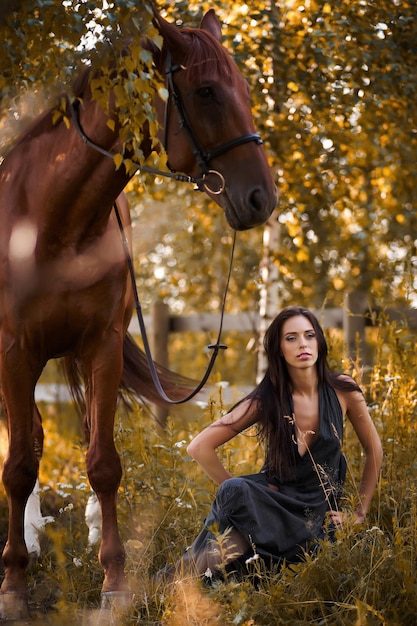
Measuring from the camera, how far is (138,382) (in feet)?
15.0

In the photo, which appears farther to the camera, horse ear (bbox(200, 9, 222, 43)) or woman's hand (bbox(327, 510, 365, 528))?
horse ear (bbox(200, 9, 222, 43))

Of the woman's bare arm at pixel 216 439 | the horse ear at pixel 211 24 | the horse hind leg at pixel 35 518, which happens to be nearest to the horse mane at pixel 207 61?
the horse ear at pixel 211 24

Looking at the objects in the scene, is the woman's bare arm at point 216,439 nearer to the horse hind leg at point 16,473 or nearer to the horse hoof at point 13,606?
the horse hind leg at point 16,473

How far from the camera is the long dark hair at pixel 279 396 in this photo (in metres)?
3.28

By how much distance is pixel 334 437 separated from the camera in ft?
10.9

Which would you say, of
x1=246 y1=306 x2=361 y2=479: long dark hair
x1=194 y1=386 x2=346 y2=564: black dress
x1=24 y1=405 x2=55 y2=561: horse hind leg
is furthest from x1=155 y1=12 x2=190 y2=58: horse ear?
x1=24 y1=405 x2=55 y2=561: horse hind leg

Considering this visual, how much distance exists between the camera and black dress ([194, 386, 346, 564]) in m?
3.11

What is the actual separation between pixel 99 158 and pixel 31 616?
1.80 m

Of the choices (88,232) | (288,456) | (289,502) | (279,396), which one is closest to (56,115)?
(88,232)

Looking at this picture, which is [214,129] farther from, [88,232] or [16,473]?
[16,473]

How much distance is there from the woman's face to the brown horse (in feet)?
1.91

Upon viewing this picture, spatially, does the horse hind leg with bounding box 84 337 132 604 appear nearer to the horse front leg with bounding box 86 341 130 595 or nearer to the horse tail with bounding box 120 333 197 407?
the horse front leg with bounding box 86 341 130 595

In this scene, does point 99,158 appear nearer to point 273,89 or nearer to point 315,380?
point 315,380

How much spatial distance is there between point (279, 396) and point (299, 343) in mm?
227
